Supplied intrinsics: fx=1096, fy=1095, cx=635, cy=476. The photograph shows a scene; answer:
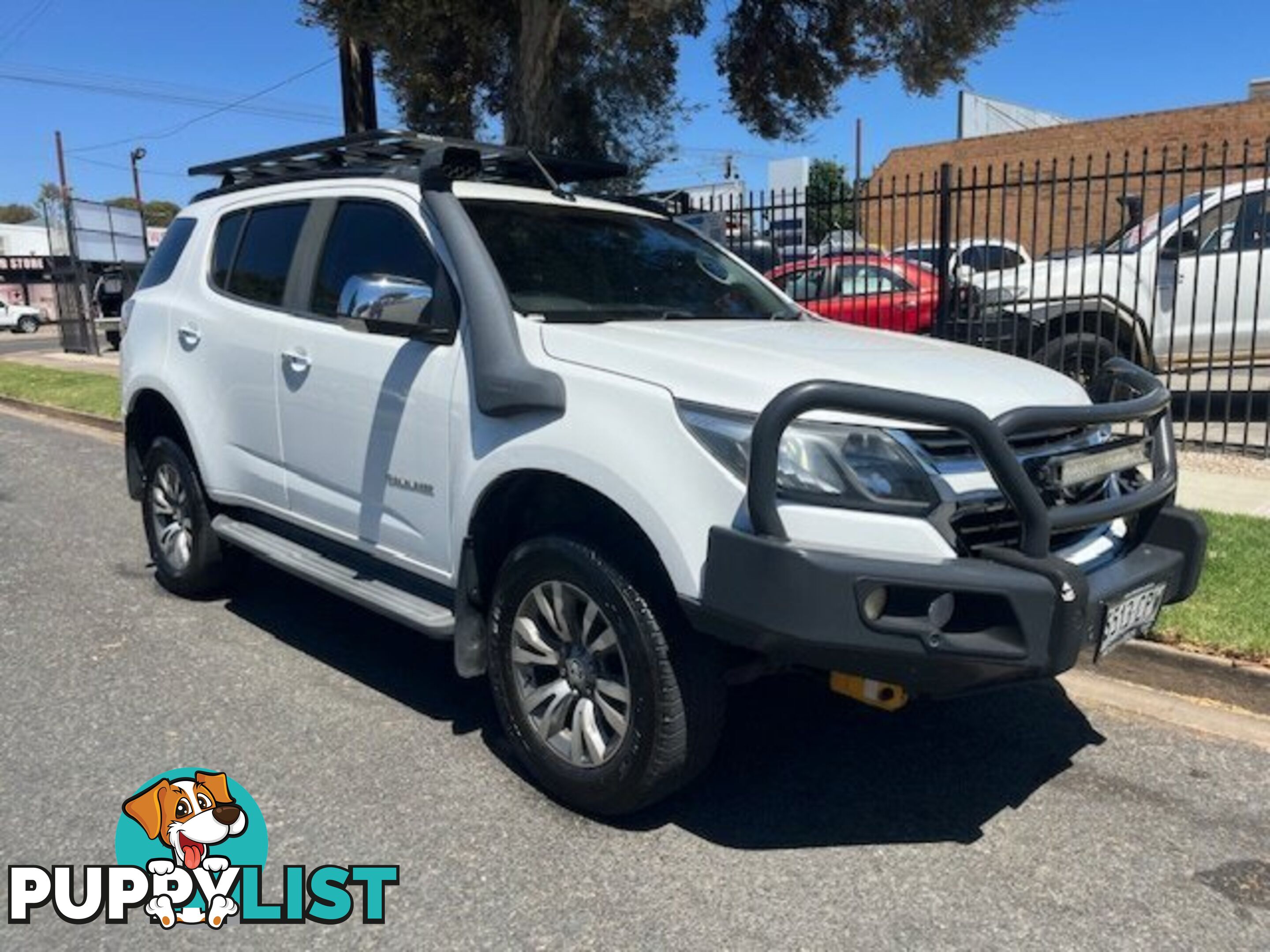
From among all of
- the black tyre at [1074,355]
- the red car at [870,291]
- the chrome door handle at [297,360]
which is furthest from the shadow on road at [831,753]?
the red car at [870,291]

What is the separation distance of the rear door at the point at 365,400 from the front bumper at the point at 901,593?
4.10 ft

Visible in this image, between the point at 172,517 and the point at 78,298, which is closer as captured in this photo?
the point at 172,517

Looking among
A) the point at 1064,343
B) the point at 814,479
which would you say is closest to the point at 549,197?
the point at 814,479

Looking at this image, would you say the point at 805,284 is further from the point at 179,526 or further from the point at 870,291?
the point at 179,526

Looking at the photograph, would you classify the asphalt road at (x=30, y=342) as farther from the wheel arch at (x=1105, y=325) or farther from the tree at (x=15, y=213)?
the tree at (x=15, y=213)

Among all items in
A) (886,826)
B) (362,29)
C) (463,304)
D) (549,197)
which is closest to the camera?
(886,826)

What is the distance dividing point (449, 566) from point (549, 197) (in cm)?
158

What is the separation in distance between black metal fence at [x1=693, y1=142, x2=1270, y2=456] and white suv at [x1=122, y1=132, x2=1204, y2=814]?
3.77 m

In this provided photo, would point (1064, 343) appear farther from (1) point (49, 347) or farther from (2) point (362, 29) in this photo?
(1) point (49, 347)

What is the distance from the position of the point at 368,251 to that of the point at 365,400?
629 mm

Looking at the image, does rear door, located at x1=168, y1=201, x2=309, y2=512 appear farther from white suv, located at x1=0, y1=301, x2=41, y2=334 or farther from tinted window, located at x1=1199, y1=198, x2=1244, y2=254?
white suv, located at x1=0, y1=301, x2=41, y2=334

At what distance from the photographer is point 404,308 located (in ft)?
12.2

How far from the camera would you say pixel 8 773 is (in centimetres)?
362

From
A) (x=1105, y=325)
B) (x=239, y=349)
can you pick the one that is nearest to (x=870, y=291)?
(x=1105, y=325)
